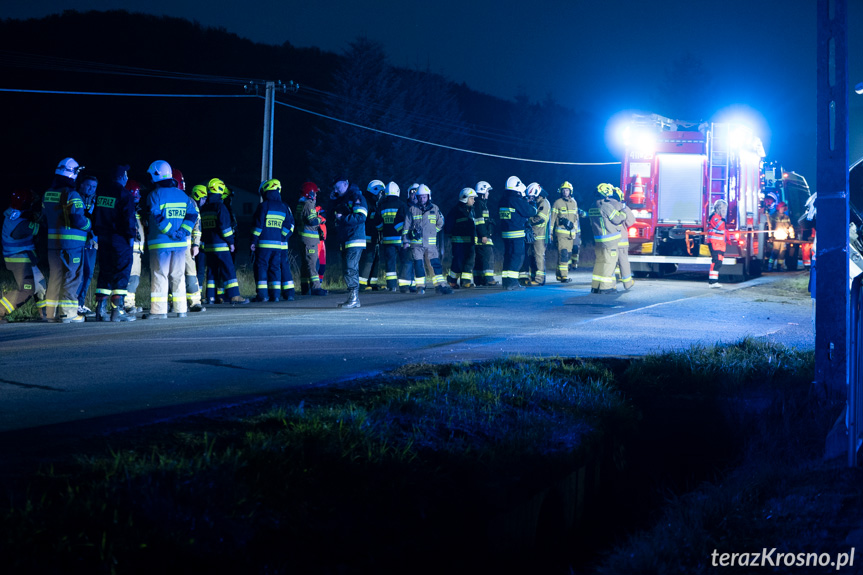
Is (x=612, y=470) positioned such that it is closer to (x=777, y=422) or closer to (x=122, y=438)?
(x=777, y=422)

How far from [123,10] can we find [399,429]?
114m

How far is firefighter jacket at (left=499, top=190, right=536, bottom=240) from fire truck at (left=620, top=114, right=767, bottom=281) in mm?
5112

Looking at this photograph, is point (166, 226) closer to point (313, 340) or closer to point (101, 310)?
point (101, 310)

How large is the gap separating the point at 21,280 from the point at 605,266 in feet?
30.7

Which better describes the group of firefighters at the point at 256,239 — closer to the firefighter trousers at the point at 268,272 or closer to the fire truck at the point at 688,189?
the firefighter trousers at the point at 268,272

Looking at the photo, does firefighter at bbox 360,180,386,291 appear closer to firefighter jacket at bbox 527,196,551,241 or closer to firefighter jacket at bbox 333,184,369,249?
firefighter jacket at bbox 333,184,369,249

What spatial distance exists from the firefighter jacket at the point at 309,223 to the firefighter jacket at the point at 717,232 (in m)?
9.40

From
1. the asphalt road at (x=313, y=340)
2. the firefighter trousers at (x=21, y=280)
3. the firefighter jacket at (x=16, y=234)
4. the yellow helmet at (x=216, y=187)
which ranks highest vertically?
the yellow helmet at (x=216, y=187)

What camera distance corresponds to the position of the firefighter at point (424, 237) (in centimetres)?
1566

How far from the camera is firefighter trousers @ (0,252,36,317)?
1125 centimetres

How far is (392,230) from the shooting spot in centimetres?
1555

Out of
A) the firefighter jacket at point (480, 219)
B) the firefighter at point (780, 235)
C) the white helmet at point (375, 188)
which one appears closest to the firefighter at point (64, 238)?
the white helmet at point (375, 188)

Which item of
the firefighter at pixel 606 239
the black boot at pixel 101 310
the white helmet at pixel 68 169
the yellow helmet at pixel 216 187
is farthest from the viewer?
the firefighter at pixel 606 239

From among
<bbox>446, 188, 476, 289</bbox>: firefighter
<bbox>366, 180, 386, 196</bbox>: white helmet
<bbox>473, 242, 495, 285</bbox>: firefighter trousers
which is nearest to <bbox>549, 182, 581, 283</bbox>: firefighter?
<bbox>473, 242, 495, 285</bbox>: firefighter trousers
